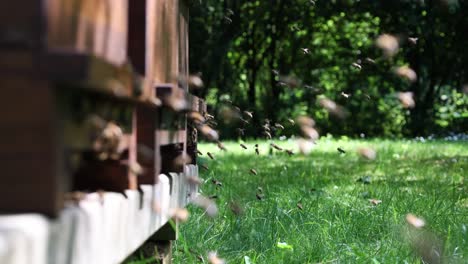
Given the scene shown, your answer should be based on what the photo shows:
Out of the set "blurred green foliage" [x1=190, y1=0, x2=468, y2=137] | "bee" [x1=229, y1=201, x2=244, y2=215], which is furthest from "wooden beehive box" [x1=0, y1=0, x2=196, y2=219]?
"blurred green foliage" [x1=190, y1=0, x2=468, y2=137]

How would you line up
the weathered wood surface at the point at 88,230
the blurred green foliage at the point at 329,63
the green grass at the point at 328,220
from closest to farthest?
the weathered wood surface at the point at 88,230, the green grass at the point at 328,220, the blurred green foliage at the point at 329,63

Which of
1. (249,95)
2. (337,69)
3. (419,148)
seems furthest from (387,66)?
(419,148)

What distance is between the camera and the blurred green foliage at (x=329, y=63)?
12820mm

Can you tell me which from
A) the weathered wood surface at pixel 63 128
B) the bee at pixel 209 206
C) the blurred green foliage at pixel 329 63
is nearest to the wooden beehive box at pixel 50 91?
the weathered wood surface at pixel 63 128

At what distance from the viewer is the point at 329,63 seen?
1512 cm

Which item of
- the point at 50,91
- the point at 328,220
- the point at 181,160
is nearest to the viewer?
the point at 50,91

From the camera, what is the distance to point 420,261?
2.57m

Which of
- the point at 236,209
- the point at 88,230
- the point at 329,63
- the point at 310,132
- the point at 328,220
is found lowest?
the point at 328,220

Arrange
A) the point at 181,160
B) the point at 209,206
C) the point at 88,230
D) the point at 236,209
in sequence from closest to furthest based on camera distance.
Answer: the point at 88,230 < the point at 181,160 < the point at 209,206 < the point at 236,209

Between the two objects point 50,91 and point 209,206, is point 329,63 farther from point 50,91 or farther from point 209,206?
point 50,91

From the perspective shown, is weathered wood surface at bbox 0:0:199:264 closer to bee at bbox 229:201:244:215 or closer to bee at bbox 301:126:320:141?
bee at bbox 301:126:320:141

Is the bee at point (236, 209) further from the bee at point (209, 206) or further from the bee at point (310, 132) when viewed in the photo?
the bee at point (310, 132)

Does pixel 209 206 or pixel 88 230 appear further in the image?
pixel 209 206

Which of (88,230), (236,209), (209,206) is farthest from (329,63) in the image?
(88,230)
